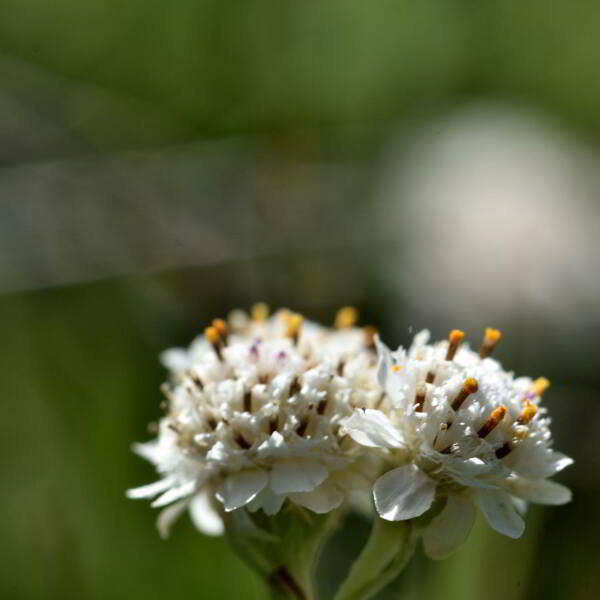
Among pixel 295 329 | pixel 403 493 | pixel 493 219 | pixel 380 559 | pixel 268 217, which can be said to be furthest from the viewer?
pixel 493 219

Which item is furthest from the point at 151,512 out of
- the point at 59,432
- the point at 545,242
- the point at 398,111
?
the point at 398,111

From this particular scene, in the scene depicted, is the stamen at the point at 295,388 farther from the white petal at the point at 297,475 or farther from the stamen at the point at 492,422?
the stamen at the point at 492,422

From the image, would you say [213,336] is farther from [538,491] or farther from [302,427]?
[538,491]

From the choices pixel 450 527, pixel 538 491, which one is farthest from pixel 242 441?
pixel 538 491

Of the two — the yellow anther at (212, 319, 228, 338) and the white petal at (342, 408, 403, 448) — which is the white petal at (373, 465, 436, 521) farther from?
the yellow anther at (212, 319, 228, 338)

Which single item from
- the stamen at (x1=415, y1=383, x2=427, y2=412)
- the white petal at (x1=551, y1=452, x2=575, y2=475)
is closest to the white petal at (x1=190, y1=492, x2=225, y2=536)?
the stamen at (x1=415, y1=383, x2=427, y2=412)
